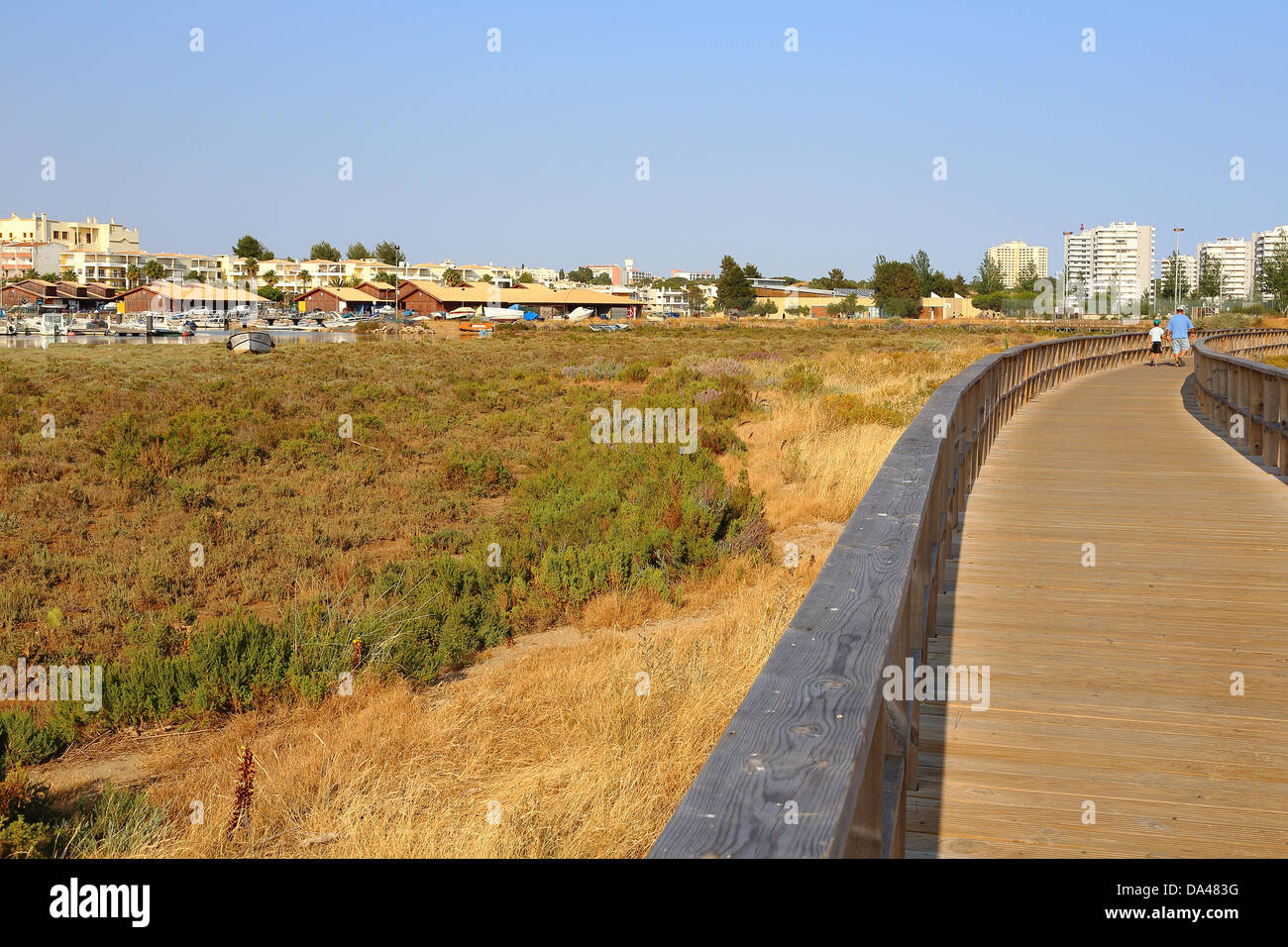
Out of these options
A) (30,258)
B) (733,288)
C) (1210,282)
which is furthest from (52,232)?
(1210,282)

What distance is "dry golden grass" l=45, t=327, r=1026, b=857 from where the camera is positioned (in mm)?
5484

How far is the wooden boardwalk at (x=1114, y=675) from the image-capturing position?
3764mm

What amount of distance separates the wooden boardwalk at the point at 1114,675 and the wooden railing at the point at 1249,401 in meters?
1.06

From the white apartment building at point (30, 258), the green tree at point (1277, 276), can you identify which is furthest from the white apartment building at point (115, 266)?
the green tree at point (1277, 276)

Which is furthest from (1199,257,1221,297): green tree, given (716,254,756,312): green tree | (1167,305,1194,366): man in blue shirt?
(1167,305,1194,366): man in blue shirt

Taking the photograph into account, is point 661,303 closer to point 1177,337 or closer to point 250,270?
point 250,270

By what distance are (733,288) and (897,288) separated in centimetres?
2113

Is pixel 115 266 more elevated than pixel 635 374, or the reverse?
pixel 115 266

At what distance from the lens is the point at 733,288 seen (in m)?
134

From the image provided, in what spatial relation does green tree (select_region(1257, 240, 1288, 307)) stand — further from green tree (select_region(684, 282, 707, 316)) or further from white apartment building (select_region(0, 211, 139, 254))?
white apartment building (select_region(0, 211, 139, 254))

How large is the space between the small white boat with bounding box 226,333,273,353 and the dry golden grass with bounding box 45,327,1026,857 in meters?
46.5

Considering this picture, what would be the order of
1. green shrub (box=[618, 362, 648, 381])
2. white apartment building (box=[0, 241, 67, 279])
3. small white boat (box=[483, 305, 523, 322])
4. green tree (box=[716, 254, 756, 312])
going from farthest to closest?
white apartment building (box=[0, 241, 67, 279]), green tree (box=[716, 254, 756, 312]), small white boat (box=[483, 305, 523, 322]), green shrub (box=[618, 362, 648, 381])

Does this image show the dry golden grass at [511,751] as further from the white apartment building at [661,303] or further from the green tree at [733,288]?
the white apartment building at [661,303]
